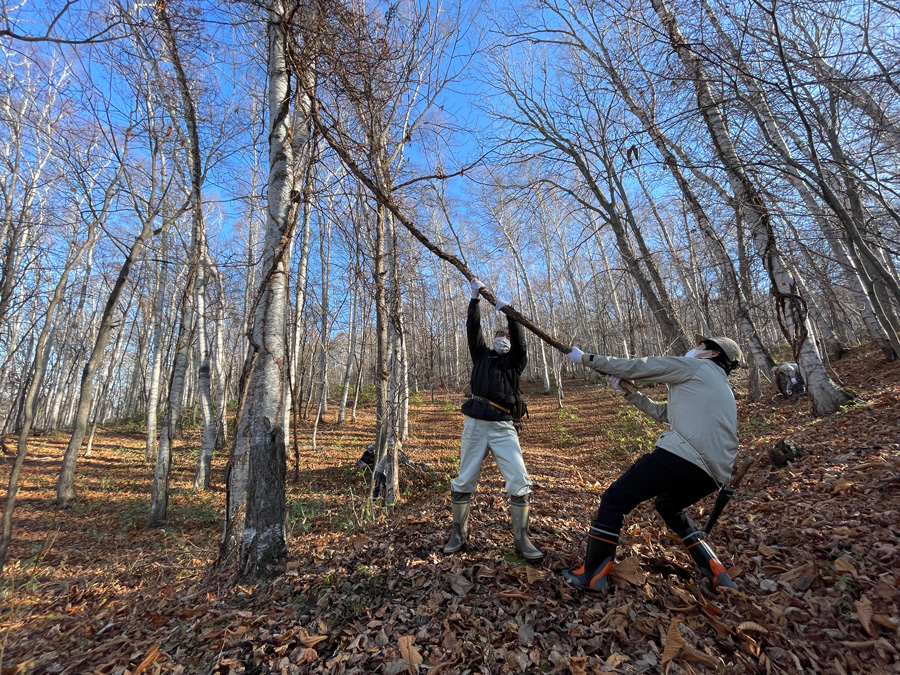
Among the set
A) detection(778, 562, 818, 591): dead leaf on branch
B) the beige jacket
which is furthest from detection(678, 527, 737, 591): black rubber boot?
the beige jacket

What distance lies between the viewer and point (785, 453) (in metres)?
4.86

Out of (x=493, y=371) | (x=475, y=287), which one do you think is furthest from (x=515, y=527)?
(x=475, y=287)

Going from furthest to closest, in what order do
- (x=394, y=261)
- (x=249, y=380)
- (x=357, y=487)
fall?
(x=357, y=487) → (x=394, y=261) → (x=249, y=380)

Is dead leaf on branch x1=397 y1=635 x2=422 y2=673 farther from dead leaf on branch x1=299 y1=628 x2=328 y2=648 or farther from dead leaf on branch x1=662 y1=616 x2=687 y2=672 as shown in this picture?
dead leaf on branch x1=662 y1=616 x2=687 y2=672

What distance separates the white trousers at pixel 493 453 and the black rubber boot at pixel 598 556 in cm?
65

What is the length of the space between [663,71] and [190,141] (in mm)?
7632

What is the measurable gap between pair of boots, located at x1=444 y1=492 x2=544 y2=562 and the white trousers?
0.24 ft

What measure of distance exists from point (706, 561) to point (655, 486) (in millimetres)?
705

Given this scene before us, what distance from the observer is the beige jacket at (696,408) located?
261 centimetres

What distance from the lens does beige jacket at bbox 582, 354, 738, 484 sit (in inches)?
103

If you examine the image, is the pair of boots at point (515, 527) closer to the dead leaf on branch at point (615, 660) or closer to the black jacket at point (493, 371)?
the black jacket at point (493, 371)

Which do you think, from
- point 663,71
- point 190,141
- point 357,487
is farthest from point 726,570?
point 190,141

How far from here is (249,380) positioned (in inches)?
124

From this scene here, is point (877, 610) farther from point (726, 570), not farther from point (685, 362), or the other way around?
point (685, 362)
